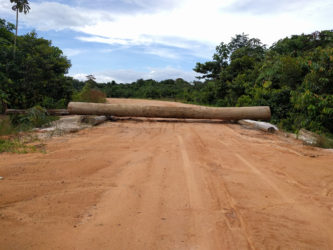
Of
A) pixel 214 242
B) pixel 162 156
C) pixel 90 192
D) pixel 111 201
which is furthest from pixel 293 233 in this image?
pixel 162 156

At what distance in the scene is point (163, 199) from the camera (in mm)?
2705

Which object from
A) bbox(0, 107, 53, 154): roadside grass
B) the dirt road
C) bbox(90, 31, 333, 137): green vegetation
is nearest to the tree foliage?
bbox(0, 107, 53, 154): roadside grass

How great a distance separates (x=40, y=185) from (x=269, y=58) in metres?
13.0

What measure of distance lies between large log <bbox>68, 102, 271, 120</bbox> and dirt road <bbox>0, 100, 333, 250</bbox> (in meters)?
4.49

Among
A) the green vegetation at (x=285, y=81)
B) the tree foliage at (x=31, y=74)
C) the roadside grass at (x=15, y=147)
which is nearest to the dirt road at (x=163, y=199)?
the roadside grass at (x=15, y=147)

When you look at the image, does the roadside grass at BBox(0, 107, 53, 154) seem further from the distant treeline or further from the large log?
the large log

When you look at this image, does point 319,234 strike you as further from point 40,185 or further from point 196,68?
point 196,68

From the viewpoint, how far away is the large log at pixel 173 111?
29.9 ft

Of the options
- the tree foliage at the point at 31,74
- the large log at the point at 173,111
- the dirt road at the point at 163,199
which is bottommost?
the dirt road at the point at 163,199

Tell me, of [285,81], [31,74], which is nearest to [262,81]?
[285,81]

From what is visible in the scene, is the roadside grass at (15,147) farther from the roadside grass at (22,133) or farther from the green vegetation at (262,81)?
the green vegetation at (262,81)

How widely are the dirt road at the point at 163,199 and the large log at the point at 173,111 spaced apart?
4.49m

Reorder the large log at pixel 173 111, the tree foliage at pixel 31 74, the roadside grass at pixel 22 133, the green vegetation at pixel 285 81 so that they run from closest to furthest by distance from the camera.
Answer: the roadside grass at pixel 22 133
the green vegetation at pixel 285 81
the tree foliage at pixel 31 74
the large log at pixel 173 111

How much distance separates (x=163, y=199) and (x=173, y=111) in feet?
22.1
